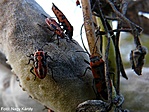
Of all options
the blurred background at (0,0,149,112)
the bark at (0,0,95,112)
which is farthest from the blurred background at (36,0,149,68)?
the bark at (0,0,95,112)

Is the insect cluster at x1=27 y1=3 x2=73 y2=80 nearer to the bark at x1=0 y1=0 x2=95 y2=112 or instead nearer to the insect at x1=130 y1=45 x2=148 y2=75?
the bark at x1=0 y1=0 x2=95 y2=112

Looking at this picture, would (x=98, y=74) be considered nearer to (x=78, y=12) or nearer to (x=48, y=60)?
(x=48, y=60)

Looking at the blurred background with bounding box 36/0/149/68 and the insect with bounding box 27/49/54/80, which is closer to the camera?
the insect with bounding box 27/49/54/80

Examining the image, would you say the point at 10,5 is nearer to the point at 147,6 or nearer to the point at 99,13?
the point at 99,13

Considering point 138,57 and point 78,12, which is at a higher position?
point 78,12

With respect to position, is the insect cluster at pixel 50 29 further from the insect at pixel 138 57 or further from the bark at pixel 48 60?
the insect at pixel 138 57

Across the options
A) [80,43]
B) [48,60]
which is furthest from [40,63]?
[80,43]

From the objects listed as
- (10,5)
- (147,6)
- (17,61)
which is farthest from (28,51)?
(147,6)
